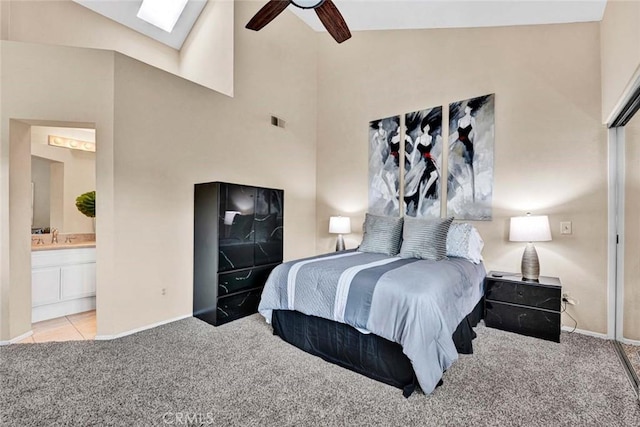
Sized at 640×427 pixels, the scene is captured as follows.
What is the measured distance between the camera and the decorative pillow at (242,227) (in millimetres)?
3369

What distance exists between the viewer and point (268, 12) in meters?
2.49

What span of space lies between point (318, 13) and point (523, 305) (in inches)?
123

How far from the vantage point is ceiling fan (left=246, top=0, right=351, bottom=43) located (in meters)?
2.32

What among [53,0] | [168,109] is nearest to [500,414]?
[168,109]

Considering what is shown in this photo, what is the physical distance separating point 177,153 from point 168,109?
1.52 feet

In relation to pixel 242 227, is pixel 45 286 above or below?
below

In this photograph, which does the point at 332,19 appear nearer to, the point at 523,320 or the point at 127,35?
the point at 523,320

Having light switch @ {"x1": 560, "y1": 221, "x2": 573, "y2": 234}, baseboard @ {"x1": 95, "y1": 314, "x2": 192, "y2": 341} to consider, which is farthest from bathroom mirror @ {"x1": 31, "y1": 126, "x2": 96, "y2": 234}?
light switch @ {"x1": 560, "y1": 221, "x2": 573, "y2": 234}

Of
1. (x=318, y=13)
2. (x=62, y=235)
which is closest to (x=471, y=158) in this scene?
(x=318, y=13)

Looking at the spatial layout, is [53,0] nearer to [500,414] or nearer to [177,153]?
[177,153]

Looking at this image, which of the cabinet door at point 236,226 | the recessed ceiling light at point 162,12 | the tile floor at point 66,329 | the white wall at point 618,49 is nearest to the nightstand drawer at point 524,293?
the white wall at point 618,49

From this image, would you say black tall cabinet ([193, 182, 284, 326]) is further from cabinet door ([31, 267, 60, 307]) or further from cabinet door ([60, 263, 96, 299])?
cabinet door ([31, 267, 60, 307])

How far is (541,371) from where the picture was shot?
7.38 ft

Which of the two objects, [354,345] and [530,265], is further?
[530,265]
